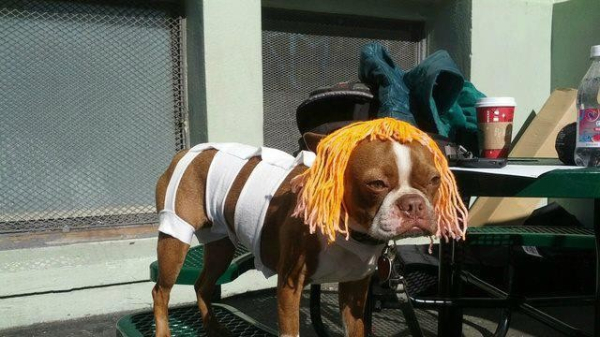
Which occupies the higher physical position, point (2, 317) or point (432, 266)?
point (432, 266)

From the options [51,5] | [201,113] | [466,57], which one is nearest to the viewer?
[51,5]

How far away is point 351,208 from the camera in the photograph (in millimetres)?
1519

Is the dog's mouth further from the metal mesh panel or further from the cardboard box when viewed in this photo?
the metal mesh panel

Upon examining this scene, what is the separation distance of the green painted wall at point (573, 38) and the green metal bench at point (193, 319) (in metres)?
3.47

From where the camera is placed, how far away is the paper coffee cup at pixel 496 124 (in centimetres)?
202

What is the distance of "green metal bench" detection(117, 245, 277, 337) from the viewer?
248 cm

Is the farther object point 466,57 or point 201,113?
point 466,57

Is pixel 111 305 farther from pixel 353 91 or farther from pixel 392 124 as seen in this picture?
pixel 392 124

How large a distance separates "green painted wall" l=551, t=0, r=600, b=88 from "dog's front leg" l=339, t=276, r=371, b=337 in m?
3.76

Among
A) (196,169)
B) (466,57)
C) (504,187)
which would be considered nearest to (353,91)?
(196,169)

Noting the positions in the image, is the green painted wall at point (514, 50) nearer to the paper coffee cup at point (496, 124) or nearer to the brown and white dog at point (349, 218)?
the paper coffee cup at point (496, 124)

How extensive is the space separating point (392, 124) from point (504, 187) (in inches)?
18.0

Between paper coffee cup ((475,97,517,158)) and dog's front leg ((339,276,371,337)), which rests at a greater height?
paper coffee cup ((475,97,517,158))

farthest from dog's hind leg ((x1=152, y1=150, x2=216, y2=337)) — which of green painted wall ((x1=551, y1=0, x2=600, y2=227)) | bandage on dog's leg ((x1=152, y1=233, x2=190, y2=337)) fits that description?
green painted wall ((x1=551, y1=0, x2=600, y2=227))
